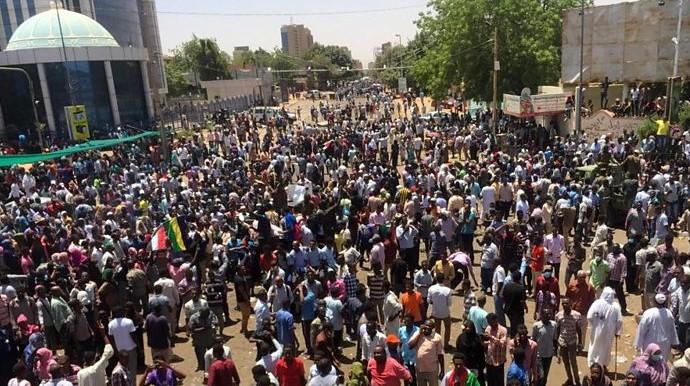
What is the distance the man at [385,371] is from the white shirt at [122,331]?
11.0 feet

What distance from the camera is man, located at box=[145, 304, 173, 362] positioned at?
7.68 m

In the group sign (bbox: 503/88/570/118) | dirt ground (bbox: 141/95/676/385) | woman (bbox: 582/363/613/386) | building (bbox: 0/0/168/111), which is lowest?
dirt ground (bbox: 141/95/676/385)

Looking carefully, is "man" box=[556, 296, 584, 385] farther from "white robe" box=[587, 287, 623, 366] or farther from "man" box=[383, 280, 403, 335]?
"man" box=[383, 280, 403, 335]

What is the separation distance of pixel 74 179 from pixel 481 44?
790 inches

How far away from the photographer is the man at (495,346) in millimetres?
6672

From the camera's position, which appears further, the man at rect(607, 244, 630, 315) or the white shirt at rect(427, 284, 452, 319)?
the man at rect(607, 244, 630, 315)

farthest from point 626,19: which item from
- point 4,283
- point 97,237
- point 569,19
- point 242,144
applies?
point 4,283

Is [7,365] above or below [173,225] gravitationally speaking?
below

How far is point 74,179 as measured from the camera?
21.1 metres

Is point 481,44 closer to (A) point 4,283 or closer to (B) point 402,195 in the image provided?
(B) point 402,195

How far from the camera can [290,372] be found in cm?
633

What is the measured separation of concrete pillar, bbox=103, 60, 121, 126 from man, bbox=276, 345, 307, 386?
3621 cm

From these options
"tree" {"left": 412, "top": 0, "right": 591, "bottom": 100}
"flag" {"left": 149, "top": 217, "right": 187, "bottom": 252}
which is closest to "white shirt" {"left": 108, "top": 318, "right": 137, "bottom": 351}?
"flag" {"left": 149, "top": 217, "right": 187, "bottom": 252}

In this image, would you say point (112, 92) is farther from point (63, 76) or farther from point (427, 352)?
point (427, 352)
